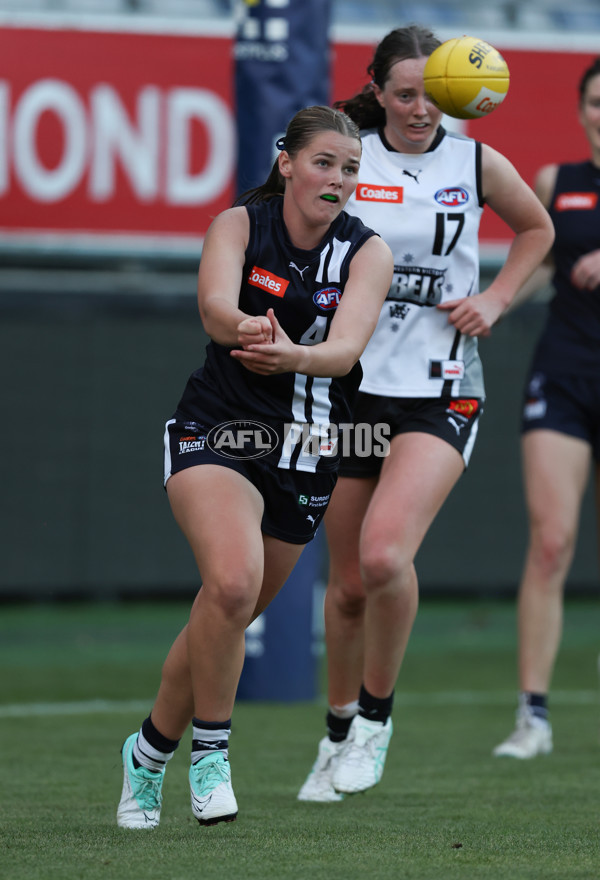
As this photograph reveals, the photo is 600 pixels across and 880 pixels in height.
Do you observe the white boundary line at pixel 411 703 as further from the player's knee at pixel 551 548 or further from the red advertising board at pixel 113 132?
the red advertising board at pixel 113 132

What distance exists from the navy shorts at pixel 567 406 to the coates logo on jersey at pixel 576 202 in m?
0.66

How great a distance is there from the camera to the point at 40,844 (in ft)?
10.8

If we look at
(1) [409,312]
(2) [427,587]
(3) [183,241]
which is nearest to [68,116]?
(3) [183,241]

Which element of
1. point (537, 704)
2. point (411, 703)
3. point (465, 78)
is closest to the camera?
point (465, 78)

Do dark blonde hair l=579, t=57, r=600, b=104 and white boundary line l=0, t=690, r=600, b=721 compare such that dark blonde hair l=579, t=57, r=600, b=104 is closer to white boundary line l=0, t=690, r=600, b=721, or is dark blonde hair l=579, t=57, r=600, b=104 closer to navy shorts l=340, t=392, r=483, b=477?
navy shorts l=340, t=392, r=483, b=477

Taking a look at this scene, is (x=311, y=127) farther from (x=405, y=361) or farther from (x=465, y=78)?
(x=405, y=361)

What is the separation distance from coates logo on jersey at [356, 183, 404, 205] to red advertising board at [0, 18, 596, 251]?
232 inches

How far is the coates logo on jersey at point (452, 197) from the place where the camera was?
14.2 ft

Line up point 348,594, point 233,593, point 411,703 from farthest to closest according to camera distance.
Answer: point 411,703 → point 348,594 → point 233,593

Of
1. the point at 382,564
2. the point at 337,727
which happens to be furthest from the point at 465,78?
the point at 337,727

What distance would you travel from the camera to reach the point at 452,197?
171 inches

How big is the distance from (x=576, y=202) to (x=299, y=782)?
97.3 inches

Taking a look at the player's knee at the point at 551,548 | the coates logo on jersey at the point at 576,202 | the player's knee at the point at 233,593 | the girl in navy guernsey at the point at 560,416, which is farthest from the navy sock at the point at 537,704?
the player's knee at the point at 233,593

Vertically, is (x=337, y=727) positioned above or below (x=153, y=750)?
below
